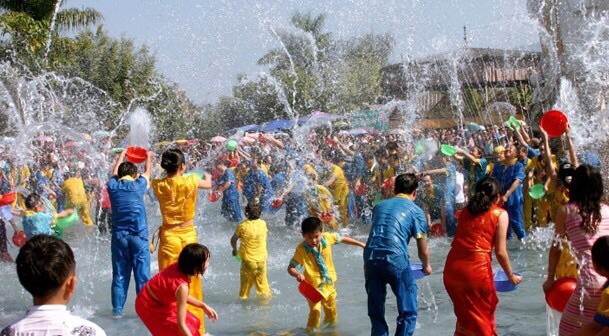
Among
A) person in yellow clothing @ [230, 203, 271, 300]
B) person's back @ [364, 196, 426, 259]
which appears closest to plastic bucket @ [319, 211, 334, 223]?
person in yellow clothing @ [230, 203, 271, 300]

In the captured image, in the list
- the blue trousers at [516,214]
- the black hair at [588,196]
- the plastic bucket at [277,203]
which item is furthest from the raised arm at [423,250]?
the plastic bucket at [277,203]

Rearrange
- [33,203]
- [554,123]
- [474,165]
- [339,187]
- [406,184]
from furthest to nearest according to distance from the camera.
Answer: [339,187] → [474,165] → [33,203] → [554,123] → [406,184]

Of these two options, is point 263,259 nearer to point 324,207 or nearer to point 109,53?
point 324,207

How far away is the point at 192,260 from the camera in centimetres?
509

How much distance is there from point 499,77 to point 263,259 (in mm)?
24873

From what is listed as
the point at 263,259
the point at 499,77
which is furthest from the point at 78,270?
the point at 499,77

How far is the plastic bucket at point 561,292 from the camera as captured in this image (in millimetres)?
4926

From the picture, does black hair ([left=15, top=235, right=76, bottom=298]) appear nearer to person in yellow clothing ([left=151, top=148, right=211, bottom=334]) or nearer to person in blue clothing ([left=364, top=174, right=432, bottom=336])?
person in blue clothing ([left=364, top=174, right=432, bottom=336])

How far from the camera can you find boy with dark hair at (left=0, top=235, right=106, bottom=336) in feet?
9.06

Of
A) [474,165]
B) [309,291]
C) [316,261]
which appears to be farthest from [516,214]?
[309,291]

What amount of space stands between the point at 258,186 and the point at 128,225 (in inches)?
288

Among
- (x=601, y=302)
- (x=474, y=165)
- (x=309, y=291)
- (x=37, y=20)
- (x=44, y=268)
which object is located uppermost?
(x=37, y=20)

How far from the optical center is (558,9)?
16453 millimetres

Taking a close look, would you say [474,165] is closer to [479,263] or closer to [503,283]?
[503,283]
